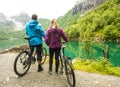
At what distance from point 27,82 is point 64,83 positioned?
83.2 inches

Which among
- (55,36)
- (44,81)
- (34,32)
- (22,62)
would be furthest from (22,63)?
(55,36)

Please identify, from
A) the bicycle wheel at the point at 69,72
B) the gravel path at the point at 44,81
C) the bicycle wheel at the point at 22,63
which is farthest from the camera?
the bicycle wheel at the point at 22,63

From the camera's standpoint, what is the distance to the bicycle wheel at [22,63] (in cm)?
1515

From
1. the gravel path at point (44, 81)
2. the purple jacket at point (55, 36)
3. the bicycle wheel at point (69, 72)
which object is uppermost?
the purple jacket at point (55, 36)

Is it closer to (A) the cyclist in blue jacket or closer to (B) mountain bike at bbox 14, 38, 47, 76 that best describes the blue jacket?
(A) the cyclist in blue jacket

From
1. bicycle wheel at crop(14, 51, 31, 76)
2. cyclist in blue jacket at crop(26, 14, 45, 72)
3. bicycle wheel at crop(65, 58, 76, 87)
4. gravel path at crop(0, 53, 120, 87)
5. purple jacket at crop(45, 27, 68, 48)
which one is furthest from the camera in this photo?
cyclist in blue jacket at crop(26, 14, 45, 72)

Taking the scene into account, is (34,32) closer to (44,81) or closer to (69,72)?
(44,81)

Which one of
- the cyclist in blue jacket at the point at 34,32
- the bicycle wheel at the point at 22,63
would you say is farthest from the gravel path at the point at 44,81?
the cyclist in blue jacket at the point at 34,32

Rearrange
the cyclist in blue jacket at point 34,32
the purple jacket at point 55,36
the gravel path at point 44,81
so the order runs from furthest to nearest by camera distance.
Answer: the cyclist in blue jacket at point 34,32 < the purple jacket at point 55,36 < the gravel path at point 44,81

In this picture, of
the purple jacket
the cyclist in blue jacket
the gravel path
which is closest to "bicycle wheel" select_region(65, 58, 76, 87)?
the gravel path

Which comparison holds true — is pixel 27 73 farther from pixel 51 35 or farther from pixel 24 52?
pixel 51 35

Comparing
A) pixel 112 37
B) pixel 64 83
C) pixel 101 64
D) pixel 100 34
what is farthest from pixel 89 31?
pixel 64 83

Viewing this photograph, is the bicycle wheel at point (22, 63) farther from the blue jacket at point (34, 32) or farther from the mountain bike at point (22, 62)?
the blue jacket at point (34, 32)

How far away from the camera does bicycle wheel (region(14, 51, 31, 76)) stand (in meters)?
15.1
